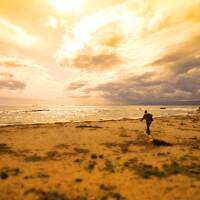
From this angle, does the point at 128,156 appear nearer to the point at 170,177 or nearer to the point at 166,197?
the point at 170,177

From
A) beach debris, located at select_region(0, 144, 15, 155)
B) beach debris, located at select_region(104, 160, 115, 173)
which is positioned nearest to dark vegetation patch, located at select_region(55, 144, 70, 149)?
beach debris, located at select_region(0, 144, 15, 155)

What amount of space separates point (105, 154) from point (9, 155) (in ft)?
20.5

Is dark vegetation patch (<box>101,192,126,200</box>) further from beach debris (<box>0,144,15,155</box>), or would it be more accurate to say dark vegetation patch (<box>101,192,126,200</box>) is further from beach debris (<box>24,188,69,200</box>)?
beach debris (<box>0,144,15,155</box>)

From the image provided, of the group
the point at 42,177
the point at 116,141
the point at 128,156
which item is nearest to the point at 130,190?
the point at 42,177

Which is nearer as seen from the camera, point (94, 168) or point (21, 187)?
point (21, 187)

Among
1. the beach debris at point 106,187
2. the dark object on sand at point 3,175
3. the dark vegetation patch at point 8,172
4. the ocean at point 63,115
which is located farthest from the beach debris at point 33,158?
the ocean at point 63,115

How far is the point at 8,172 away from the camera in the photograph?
35.2 feet

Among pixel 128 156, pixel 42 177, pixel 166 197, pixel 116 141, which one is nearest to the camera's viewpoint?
pixel 166 197

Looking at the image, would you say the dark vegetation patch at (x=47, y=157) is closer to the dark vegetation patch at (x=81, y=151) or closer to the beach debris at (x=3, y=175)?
the dark vegetation patch at (x=81, y=151)

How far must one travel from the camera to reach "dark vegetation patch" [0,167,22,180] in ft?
33.0

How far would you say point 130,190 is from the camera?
8750 mm

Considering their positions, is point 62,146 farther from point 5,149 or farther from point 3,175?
point 3,175

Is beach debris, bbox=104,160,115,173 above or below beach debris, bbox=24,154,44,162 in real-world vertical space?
below

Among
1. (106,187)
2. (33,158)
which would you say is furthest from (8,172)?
(106,187)
